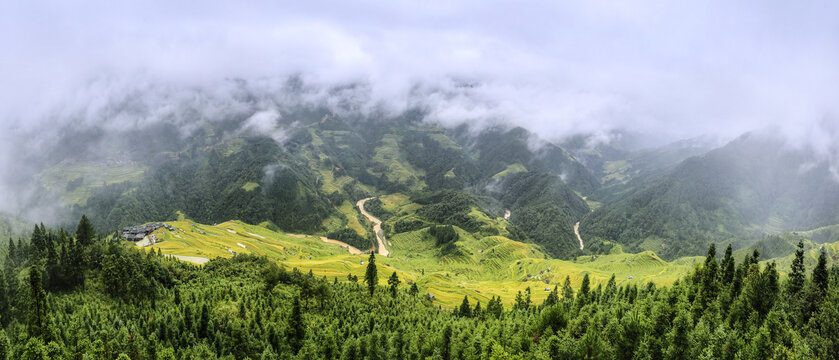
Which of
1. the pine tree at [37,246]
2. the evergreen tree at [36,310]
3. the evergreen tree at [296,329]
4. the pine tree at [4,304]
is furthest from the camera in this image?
the pine tree at [37,246]

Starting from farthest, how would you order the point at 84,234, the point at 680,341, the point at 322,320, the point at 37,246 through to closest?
the point at 37,246 < the point at 84,234 < the point at 322,320 < the point at 680,341

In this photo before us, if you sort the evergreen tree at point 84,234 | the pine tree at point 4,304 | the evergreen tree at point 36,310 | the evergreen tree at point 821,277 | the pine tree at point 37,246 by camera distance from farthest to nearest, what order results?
the pine tree at point 37,246, the evergreen tree at point 84,234, the pine tree at point 4,304, the evergreen tree at point 821,277, the evergreen tree at point 36,310

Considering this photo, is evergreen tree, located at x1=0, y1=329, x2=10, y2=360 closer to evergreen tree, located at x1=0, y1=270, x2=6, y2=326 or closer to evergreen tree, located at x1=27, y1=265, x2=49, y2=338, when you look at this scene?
evergreen tree, located at x1=27, y1=265, x2=49, y2=338

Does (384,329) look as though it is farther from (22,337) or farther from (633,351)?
(22,337)

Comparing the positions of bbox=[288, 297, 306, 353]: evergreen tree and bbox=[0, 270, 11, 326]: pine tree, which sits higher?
bbox=[0, 270, 11, 326]: pine tree

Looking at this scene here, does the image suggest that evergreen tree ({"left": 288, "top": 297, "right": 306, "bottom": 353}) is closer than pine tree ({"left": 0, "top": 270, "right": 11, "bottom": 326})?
No

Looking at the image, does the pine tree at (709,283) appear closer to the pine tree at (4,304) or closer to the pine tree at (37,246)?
the pine tree at (4,304)

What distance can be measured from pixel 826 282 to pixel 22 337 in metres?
160

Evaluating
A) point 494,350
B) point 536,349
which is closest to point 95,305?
point 494,350

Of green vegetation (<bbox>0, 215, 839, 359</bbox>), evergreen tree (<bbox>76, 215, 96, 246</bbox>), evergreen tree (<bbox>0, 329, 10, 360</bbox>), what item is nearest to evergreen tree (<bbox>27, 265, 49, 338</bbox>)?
green vegetation (<bbox>0, 215, 839, 359</bbox>)

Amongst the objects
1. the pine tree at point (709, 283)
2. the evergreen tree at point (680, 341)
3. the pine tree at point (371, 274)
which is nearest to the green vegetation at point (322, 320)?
the evergreen tree at point (680, 341)

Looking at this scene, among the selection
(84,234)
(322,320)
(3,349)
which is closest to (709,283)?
(322,320)

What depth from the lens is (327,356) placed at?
87750 mm

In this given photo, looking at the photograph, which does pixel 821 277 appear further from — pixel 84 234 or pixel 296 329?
pixel 84 234
